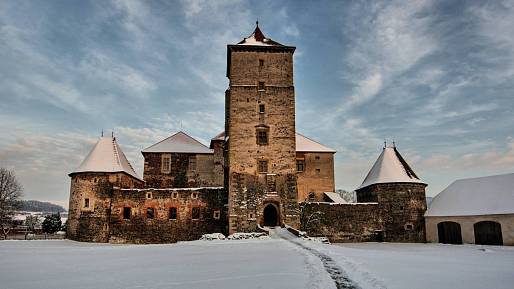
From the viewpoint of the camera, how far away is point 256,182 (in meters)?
26.6

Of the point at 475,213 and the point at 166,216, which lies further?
Result: the point at 166,216

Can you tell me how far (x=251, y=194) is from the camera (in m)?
26.3

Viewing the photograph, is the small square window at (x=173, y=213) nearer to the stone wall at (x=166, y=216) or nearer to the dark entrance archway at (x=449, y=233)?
the stone wall at (x=166, y=216)

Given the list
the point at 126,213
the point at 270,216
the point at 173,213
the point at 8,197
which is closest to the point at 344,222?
the point at 270,216

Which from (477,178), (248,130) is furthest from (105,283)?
(477,178)

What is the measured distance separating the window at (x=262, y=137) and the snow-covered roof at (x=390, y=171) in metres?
9.53

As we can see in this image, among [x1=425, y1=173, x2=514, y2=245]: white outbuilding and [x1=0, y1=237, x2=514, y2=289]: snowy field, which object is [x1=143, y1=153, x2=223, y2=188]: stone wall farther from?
[x1=0, y1=237, x2=514, y2=289]: snowy field

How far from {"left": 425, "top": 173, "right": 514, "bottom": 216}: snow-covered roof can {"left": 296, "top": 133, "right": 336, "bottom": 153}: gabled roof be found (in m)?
10.8

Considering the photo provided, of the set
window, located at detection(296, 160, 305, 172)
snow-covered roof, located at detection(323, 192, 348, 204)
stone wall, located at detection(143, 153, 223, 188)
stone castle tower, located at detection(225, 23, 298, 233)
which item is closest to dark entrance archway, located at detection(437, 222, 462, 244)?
snow-covered roof, located at detection(323, 192, 348, 204)

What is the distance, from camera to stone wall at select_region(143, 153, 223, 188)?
114ft

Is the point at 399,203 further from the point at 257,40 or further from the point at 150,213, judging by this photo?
the point at 150,213

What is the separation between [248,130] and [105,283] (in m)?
18.5

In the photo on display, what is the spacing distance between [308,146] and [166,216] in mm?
15671

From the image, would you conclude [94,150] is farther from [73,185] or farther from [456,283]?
[456,283]
